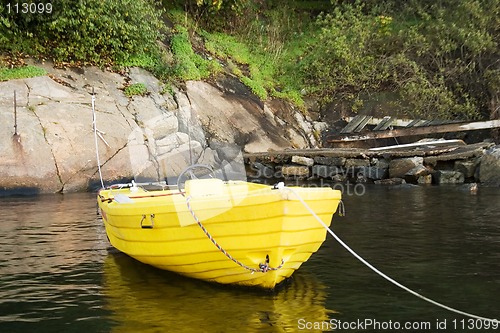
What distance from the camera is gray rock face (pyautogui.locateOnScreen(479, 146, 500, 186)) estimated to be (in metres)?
15.6

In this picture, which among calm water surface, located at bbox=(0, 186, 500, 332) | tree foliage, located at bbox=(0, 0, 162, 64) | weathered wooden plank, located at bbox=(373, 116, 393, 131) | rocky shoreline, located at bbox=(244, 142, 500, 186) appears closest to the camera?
calm water surface, located at bbox=(0, 186, 500, 332)

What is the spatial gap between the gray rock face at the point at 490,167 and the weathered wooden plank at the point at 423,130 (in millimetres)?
2906

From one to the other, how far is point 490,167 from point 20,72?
1337 cm

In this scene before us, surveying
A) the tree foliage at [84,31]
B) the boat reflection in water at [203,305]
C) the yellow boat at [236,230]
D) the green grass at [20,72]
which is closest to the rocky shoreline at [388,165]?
the tree foliage at [84,31]

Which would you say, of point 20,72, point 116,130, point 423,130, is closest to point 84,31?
point 20,72

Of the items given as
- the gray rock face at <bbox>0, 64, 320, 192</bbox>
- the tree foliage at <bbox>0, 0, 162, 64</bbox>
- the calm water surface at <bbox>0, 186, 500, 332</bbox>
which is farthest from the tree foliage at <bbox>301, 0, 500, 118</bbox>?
the calm water surface at <bbox>0, 186, 500, 332</bbox>

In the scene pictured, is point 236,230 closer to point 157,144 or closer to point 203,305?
point 203,305

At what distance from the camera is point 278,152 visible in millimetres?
18578

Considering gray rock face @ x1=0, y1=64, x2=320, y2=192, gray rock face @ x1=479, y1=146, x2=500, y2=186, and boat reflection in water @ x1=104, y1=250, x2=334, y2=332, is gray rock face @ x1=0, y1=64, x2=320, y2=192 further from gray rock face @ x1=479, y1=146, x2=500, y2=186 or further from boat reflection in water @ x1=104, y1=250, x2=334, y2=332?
boat reflection in water @ x1=104, y1=250, x2=334, y2=332

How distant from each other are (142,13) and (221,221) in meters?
14.7

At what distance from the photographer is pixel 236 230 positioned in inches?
235

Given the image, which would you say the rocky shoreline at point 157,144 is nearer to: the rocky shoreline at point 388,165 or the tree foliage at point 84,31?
the rocky shoreline at point 388,165

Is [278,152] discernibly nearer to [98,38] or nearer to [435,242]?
[98,38]

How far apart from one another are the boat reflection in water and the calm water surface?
1 cm
